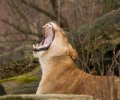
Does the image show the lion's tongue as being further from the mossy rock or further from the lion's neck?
the mossy rock

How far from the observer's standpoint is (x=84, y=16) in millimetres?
16422

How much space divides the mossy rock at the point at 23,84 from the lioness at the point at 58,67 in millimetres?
1316

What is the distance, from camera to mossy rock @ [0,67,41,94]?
872cm

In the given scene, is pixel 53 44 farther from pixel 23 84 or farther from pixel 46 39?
pixel 23 84

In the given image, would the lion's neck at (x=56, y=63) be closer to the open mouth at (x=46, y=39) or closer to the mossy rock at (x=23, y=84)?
the open mouth at (x=46, y=39)

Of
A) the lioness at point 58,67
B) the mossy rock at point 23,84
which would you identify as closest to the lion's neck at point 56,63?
the lioness at point 58,67

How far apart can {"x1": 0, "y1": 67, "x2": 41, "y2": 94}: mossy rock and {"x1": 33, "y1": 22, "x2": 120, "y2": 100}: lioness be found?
1.32 meters

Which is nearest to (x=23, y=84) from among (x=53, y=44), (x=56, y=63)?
(x=56, y=63)

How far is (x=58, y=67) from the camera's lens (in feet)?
24.4

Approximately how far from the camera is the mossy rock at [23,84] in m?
8.72

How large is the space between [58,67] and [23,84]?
156 centimetres

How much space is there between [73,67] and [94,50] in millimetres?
1399

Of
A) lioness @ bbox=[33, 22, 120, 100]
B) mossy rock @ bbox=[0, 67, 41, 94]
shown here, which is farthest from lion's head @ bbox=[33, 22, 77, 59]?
mossy rock @ bbox=[0, 67, 41, 94]

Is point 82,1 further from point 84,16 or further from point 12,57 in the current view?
point 12,57
